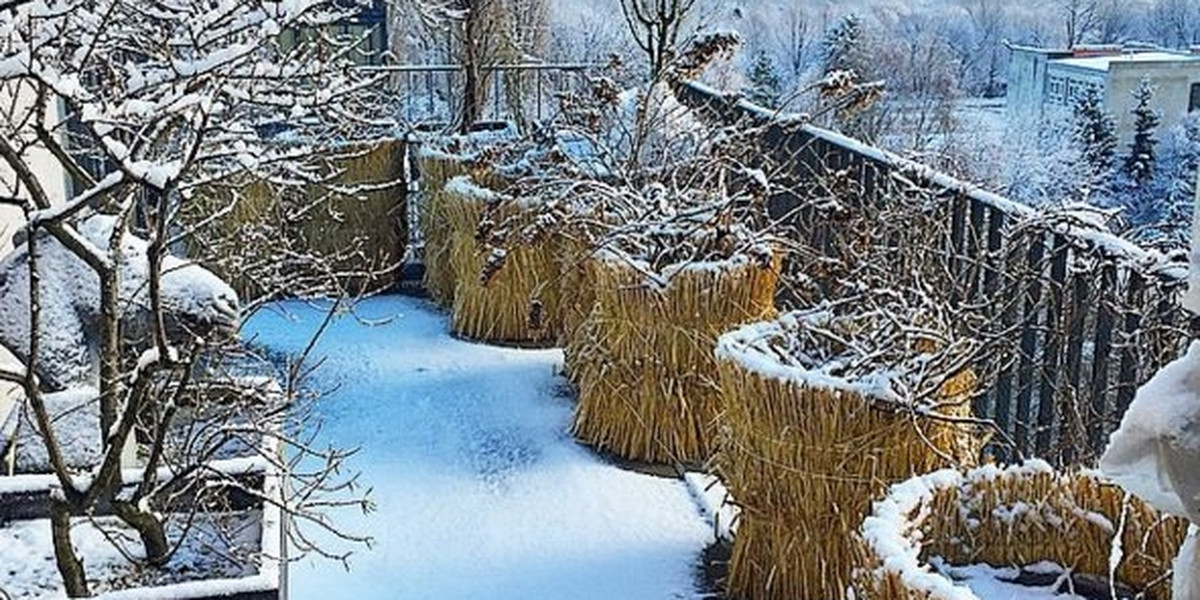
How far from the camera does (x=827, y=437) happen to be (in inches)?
99.6

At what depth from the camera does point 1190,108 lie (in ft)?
23.1

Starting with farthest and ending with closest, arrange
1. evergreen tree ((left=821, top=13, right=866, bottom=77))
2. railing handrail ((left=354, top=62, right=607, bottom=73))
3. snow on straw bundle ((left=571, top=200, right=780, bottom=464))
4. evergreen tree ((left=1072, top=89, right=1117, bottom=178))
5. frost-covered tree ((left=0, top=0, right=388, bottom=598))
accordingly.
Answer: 1. evergreen tree ((left=821, top=13, right=866, bottom=77))
2. evergreen tree ((left=1072, top=89, right=1117, bottom=178))
3. railing handrail ((left=354, top=62, right=607, bottom=73))
4. snow on straw bundle ((left=571, top=200, right=780, bottom=464))
5. frost-covered tree ((left=0, top=0, right=388, bottom=598))

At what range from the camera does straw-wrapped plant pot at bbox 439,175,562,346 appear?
449 centimetres

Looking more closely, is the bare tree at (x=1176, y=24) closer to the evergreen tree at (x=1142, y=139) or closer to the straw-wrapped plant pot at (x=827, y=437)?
the evergreen tree at (x=1142, y=139)

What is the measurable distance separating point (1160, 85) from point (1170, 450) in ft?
23.2

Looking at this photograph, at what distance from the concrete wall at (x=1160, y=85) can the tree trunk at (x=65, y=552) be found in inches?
256

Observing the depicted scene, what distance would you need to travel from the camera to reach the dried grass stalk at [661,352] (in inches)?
133

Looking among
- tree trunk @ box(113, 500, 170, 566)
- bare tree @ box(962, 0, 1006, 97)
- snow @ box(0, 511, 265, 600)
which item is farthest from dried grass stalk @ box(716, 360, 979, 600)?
bare tree @ box(962, 0, 1006, 97)

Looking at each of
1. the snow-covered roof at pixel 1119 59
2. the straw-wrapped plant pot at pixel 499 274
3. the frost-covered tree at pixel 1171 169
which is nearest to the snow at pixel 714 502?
the straw-wrapped plant pot at pixel 499 274

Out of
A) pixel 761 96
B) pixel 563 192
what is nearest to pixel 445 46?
pixel 761 96

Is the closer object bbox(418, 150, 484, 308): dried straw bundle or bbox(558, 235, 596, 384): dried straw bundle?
bbox(558, 235, 596, 384): dried straw bundle

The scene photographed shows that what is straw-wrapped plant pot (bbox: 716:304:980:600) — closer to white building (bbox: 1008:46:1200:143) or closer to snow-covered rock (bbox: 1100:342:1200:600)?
snow-covered rock (bbox: 1100:342:1200:600)

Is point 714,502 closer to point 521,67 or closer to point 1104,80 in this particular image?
point 521,67

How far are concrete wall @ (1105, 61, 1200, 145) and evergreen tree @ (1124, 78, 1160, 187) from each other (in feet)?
0.15
